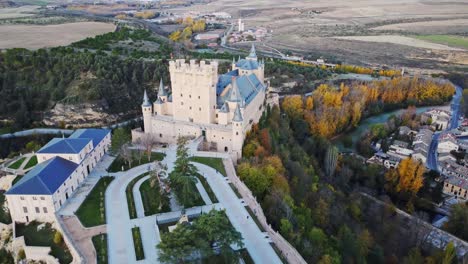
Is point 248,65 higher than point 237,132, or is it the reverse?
point 248,65

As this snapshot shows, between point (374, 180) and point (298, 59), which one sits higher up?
point (298, 59)

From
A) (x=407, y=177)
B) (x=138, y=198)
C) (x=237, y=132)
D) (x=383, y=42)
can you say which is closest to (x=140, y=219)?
(x=138, y=198)

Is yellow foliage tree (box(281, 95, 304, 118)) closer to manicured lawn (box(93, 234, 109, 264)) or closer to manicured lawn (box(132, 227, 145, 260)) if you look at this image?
manicured lawn (box(132, 227, 145, 260))

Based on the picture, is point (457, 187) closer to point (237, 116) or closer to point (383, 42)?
point (237, 116)

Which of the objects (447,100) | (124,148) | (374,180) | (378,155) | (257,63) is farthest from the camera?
(447,100)

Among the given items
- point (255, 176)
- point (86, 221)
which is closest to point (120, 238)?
point (86, 221)

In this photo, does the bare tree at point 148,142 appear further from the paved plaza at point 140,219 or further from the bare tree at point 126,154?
the paved plaza at point 140,219

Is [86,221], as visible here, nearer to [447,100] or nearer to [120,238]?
[120,238]
